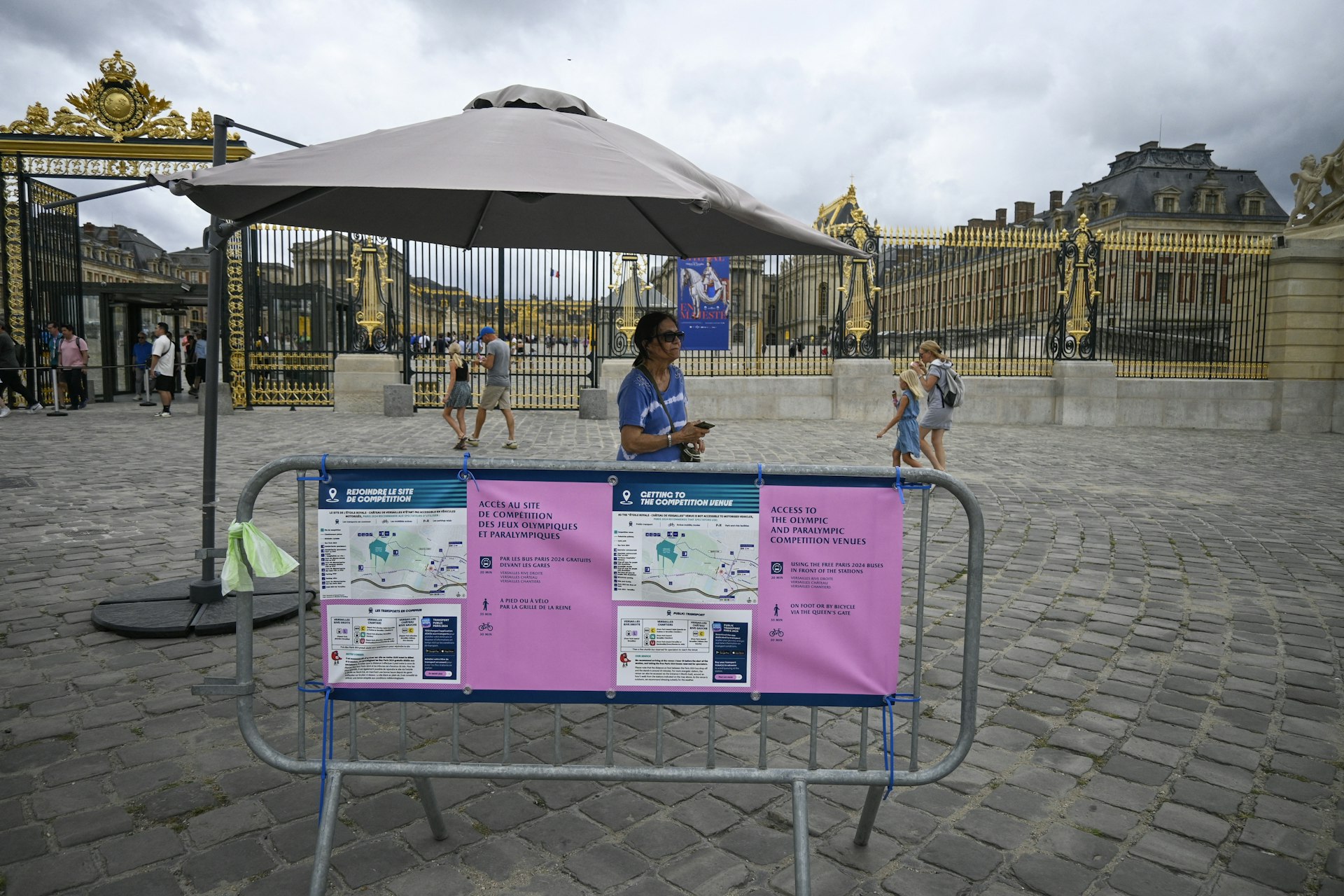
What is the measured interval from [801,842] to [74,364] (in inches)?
791

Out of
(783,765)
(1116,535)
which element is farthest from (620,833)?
(1116,535)

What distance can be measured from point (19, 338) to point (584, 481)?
20346mm

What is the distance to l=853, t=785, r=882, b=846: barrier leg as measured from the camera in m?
2.88

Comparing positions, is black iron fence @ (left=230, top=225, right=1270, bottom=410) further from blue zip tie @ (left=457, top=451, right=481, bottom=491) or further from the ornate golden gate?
blue zip tie @ (left=457, top=451, right=481, bottom=491)

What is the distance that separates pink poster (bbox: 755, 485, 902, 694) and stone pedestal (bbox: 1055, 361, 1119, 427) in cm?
1861

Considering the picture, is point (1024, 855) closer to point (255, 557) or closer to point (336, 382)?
point (255, 557)

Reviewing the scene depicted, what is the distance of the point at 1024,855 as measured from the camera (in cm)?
294

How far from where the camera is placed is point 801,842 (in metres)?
2.55

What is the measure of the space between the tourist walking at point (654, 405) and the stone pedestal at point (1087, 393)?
17.2 m

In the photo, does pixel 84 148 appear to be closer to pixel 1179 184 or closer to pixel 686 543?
pixel 686 543

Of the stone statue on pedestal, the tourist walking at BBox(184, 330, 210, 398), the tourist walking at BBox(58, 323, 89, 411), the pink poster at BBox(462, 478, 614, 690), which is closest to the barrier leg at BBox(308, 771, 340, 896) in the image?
the pink poster at BBox(462, 478, 614, 690)

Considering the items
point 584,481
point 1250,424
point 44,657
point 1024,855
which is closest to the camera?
point 584,481

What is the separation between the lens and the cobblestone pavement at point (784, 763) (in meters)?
2.82

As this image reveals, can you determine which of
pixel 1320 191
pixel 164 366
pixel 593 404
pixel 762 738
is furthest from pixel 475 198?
pixel 1320 191
